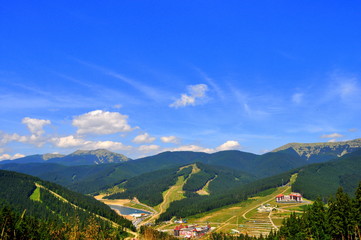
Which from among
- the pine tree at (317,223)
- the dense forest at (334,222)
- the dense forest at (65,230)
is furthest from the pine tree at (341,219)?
the dense forest at (65,230)

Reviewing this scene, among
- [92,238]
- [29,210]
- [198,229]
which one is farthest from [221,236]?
[92,238]

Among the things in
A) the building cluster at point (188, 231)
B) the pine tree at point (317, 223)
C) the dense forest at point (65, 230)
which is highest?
the dense forest at point (65, 230)

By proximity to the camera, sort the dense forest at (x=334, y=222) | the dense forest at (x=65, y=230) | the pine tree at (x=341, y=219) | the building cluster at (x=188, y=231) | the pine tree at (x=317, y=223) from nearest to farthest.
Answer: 1. the dense forest at (x=65, y=230)
2. the dense forest at (x=334, y=222)
3. the pine tree at (x=341, y=219)
4. the pine tree at (x=317, y=223)
5. the building cluster at (x=188, y=231)

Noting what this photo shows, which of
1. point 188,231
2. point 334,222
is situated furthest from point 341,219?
point 188,231

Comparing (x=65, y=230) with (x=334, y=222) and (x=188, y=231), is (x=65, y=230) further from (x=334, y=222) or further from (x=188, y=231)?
(x=188, y=231)

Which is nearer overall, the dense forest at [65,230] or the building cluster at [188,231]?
the dense forest at [65,230]

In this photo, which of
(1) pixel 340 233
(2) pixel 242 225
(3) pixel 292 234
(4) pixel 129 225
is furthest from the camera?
(2) pixel 242 225

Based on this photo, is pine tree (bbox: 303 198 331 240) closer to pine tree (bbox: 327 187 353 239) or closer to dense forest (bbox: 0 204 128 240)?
pine tree (bbox: 327 187 353 239)

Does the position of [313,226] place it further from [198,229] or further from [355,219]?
[198,229]

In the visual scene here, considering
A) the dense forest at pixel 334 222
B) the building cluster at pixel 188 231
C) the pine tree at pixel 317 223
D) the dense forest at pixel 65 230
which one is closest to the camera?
the dense forest at pixel 65 230

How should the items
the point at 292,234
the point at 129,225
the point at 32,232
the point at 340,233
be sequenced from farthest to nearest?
the point at 129,225
the point at 292,234
the point at 340,233
the point at 32,232

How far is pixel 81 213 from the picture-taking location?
194500 millimetres

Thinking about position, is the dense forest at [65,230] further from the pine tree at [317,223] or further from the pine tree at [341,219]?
the pine tree at [341,219]

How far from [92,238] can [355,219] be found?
88.3 m
